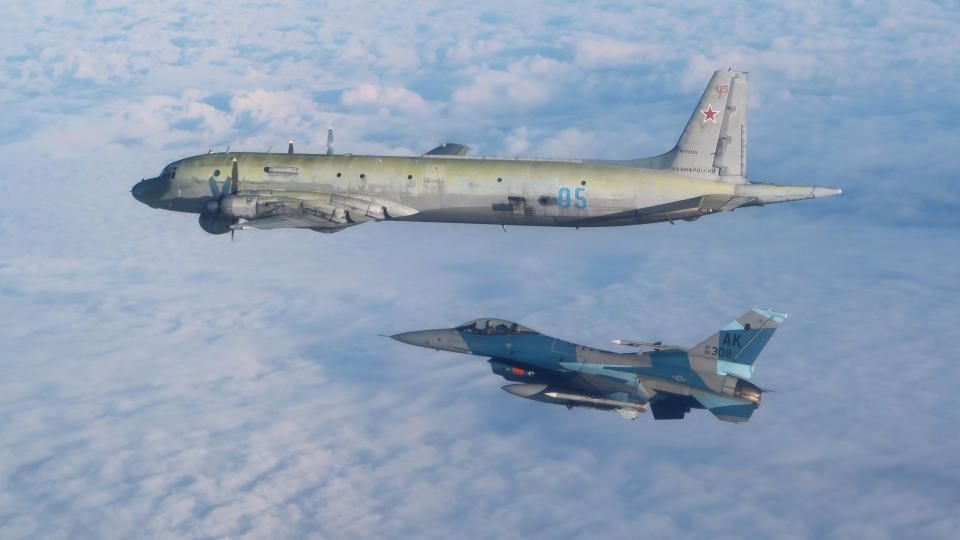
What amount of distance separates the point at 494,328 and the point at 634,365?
9445mm

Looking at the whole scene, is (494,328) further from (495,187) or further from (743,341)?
(743,341)

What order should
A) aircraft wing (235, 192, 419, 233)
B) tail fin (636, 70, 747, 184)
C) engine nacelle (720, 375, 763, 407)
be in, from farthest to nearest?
aircraft wing (235, 192, 419, 233) → tail fin (636, 70, 747, 184) → engine nacelle (720, 375, 763, 407)

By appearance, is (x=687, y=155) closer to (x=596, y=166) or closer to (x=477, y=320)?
(x=596, y=166)

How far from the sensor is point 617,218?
86.5 meters

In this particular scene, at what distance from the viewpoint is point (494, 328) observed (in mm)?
84500

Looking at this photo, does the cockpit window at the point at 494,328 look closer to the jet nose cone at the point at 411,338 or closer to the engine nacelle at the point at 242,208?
the jet nose cone at the point at 411,338

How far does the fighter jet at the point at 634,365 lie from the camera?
3228 inches

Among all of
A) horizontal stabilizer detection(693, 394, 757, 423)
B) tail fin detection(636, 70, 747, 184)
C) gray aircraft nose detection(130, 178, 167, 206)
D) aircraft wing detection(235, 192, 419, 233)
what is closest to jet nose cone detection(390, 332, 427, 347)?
aircraft wing detection(235, 192, 419, 233)

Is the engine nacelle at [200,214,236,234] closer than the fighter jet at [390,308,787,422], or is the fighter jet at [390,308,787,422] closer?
the fighter jet at [390,308,787,422]

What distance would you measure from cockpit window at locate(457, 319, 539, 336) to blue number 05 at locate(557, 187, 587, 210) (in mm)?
8907

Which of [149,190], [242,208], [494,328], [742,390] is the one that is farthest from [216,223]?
[742,390]

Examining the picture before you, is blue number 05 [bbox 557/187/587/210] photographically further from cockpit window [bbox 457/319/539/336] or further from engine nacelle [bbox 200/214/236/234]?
engine nacelle [bbox 200/214/236/234]

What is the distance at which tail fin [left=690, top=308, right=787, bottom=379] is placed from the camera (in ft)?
269

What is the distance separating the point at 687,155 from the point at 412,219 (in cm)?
1935
